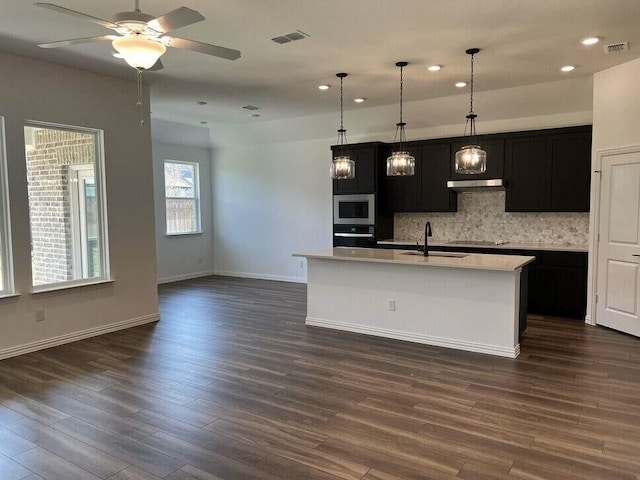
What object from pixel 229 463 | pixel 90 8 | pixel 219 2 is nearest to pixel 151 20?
pixel 219 2

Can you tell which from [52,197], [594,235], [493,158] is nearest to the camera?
[52,197]

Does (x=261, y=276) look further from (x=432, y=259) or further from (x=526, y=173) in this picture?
(x=526, y=173)

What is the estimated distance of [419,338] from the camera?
480 cm

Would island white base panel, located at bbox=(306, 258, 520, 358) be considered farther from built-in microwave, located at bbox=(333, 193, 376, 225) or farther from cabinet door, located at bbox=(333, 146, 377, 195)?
cabinet door, located at bbox=(333, 146, 377, 195)

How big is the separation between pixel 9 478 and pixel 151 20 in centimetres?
258

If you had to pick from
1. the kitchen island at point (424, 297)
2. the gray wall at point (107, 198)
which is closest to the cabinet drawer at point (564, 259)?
the kitchen island at point (424, 297)

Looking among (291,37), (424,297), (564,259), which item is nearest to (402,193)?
(564,259)

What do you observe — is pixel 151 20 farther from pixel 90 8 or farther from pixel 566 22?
pixel 566 22

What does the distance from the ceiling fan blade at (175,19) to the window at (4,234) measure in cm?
279

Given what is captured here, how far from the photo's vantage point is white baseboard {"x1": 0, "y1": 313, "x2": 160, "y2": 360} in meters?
4.48

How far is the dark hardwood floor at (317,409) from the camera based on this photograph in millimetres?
2559

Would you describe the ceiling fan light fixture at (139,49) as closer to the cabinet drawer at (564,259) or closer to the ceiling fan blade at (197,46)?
the ceiling fan blade at (197,46)

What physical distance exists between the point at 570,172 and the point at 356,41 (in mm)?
3540

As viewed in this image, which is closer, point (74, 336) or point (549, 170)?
point (74, 336)
